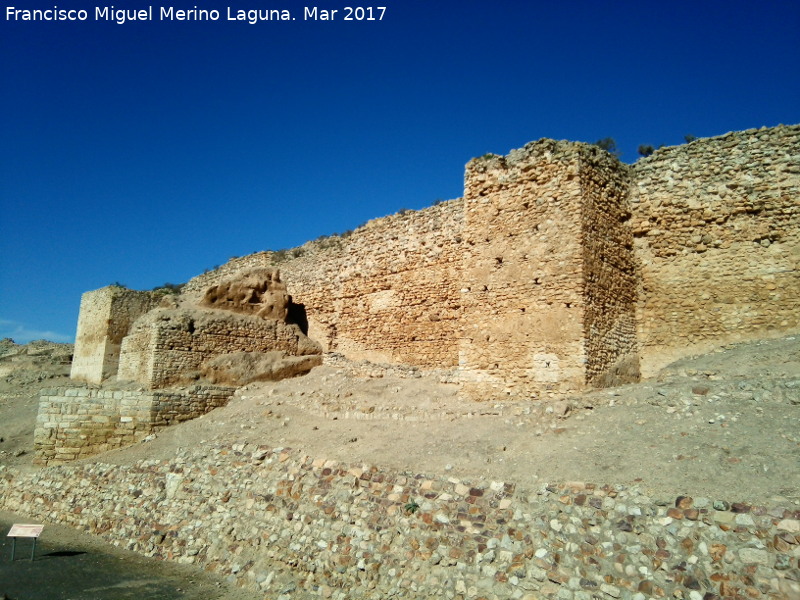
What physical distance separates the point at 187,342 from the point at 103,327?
7.90 meters

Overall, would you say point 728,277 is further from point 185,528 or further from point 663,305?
point 185,528

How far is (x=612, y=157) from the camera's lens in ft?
37.1

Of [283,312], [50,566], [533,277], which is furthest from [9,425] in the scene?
[533,277]

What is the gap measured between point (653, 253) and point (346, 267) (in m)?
8.78

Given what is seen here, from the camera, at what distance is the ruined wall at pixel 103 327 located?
2097cm

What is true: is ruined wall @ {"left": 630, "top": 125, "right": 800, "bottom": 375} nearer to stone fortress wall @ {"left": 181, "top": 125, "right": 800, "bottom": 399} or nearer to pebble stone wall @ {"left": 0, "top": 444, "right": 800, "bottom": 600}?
stone fortress wall @ {"left": 181, "top": 125, "right": 800, "bottom": 399}

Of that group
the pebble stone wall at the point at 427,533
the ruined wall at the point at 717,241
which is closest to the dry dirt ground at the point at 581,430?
the pebble stone wall at the point at 427,533

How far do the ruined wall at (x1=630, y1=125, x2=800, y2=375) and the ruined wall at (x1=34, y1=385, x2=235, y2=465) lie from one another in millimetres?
9650

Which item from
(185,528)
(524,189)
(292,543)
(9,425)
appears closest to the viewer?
(292,543)

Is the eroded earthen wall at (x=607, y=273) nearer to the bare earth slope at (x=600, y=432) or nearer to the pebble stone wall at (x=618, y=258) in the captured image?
the pebble stone wall at (x=618, y=258)

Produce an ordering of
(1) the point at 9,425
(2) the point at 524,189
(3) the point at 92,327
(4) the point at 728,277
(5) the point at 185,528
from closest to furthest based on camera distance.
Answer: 1. (5) the point at 185,528
2. (4) the point at 728,277
3. (2) the point at 524,189
4. (1) the point at 9,425
5. (3) the point at 92,327

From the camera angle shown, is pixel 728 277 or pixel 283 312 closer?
pixel 728 277

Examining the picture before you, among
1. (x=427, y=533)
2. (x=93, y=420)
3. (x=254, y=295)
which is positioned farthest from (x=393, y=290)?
(x=427, y=533)

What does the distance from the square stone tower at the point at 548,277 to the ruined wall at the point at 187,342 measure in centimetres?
726
